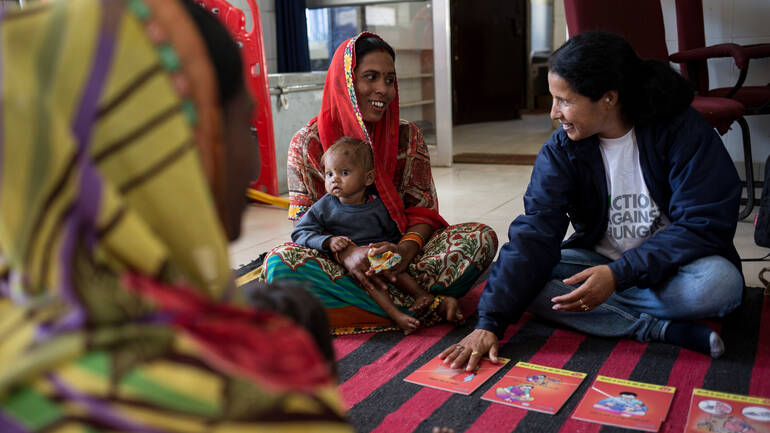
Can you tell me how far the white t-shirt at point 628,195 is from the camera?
202 centimetres

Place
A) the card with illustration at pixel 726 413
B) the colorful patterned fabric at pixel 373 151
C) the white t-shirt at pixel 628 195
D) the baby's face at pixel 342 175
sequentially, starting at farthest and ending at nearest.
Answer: the colorful patterned fabric at pixel 373 151
the baby's face at pixel 342 175
the white t-shirt at pixel 628 195
the card with illustration at pixel 726 413

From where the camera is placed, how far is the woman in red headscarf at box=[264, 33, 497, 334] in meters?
2.22

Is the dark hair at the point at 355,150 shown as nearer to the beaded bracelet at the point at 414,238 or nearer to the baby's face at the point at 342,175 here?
the baby's face at the point at 342,175

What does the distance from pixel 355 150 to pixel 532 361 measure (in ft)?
2.95

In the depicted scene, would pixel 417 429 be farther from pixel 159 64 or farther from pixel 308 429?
pixel 159 64

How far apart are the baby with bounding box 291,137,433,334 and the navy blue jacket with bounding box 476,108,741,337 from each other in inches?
14.0

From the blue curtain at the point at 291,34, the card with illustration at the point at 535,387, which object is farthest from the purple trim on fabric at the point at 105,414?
the blue curtain at the point at 291,34

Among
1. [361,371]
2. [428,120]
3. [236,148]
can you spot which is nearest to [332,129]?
[361,371]

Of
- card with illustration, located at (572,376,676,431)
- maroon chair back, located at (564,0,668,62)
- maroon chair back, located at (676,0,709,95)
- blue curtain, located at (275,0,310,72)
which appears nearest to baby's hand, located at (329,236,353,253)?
card with illustration, located at (572,376,676,431)

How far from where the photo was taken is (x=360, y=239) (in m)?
2.35

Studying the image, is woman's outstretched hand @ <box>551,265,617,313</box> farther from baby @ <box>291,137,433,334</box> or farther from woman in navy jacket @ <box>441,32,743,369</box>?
baby @ <box>291,137,433,334</box>

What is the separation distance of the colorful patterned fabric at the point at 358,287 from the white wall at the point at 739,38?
2.53 m

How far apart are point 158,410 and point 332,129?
1.94 m

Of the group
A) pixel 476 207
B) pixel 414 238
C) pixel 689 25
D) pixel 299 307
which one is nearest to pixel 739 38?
pixel 689 25
